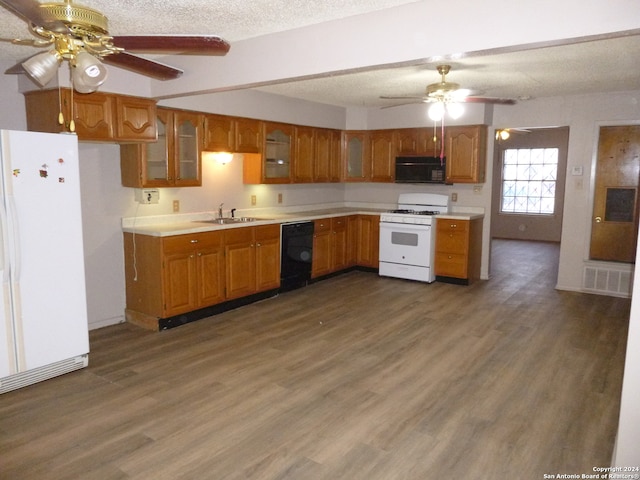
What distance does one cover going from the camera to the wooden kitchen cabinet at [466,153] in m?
6.38

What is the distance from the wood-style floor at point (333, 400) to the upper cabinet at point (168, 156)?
1472 mm

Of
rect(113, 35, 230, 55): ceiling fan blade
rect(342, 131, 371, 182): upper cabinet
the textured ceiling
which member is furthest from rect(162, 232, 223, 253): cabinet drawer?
rect(342, 131, 371, 182): upper cabinet

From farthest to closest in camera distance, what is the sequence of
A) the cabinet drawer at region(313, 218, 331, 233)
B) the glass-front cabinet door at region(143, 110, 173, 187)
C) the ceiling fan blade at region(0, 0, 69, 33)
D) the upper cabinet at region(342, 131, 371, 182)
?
the upper cabinet at region(342, 131, 371, 182) → the cabinet drawer at region(313, 218, 331, 233) → the glass-front cabinet door at region(143, 110, 173, 187) → the ceiling fan blade at region(0, 0, 69, 33)

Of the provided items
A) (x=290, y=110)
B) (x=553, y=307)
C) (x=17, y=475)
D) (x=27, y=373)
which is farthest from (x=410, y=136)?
(x=17, y=475)

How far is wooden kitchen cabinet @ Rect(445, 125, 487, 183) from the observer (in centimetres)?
638

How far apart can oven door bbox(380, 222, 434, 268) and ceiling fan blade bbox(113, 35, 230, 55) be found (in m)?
4.48

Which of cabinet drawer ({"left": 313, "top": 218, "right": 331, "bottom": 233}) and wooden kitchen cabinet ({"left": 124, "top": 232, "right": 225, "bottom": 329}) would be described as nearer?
wooden kitchen cabinet ({"left": 124, "top": 232, "right": 225, "bottom": 329})

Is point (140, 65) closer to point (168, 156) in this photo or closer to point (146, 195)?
point (168, 156)

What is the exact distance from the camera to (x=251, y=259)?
539 cm

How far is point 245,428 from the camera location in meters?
2.87

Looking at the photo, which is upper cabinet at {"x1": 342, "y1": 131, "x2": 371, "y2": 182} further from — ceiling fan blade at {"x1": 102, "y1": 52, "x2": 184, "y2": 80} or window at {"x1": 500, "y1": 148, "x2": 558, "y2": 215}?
window at {"x1": 500, "y1": 148, "x2": 558, "y2": 215}

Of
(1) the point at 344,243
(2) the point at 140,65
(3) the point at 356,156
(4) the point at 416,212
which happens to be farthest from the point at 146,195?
(4) the point at 416,212

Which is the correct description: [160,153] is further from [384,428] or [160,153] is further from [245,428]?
[384,428]

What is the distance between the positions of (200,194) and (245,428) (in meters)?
3.20
